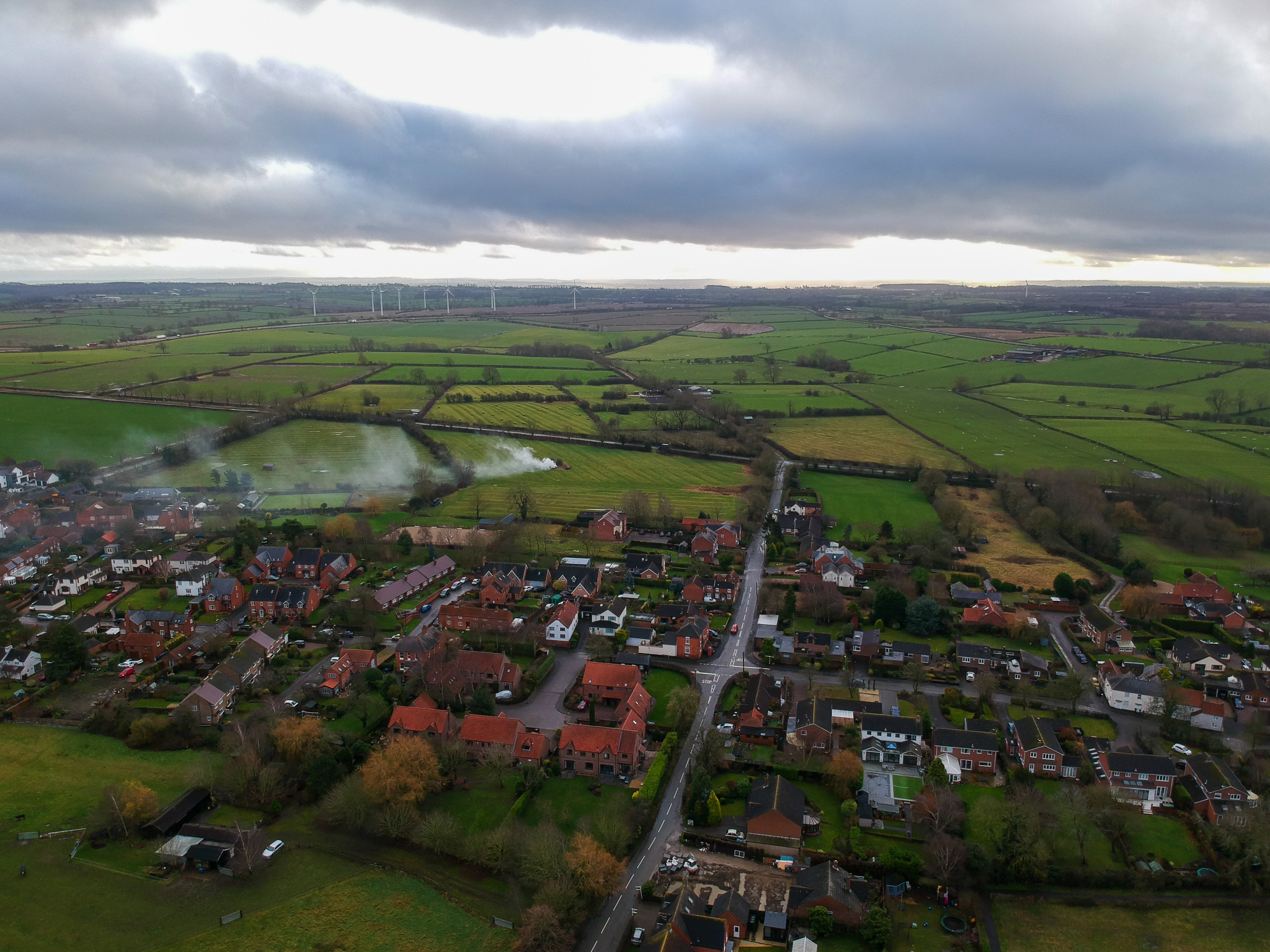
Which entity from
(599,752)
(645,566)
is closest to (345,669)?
(599,752)

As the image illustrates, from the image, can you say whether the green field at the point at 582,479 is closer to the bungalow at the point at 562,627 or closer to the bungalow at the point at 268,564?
the bungalow at the point at 268,564

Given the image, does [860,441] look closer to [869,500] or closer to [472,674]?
[869,500]

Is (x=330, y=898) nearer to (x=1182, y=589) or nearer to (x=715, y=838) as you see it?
(x=715, y=838)

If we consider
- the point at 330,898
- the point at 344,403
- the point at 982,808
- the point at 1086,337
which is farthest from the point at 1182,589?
the point at 1086,337

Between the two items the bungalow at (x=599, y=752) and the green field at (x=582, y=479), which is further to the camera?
the green field at (x=582, y=479)

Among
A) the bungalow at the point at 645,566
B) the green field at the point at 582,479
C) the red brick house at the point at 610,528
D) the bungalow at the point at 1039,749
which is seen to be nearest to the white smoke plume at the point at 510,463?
the green field at the point at 582,479
